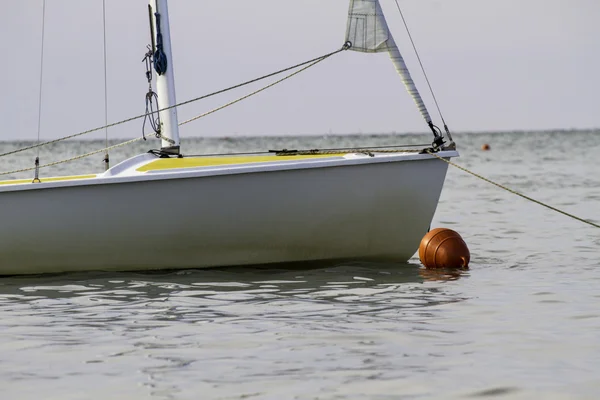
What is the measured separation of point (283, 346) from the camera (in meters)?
8.16

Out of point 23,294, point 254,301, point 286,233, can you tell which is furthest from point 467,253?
point 23,294

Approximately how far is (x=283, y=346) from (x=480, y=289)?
3402mm

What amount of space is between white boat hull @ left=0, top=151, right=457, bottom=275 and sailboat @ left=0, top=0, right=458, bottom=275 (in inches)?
0.4

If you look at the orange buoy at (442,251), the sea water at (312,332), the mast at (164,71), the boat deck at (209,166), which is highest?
the mast at (164,71)

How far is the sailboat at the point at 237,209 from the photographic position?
11.7m

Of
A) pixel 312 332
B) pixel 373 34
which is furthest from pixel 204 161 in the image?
pixel 312 332

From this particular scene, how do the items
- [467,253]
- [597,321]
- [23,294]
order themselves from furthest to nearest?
1. [467,253]
2. [23,294]
3. [597,321]

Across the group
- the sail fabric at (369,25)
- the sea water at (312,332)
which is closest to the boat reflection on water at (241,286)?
the sea water at (312,332)

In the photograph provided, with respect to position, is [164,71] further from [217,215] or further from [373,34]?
[373,34]

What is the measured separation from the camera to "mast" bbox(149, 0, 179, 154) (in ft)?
43.2

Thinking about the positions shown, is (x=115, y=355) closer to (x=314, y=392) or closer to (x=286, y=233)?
(x=314, y=392)

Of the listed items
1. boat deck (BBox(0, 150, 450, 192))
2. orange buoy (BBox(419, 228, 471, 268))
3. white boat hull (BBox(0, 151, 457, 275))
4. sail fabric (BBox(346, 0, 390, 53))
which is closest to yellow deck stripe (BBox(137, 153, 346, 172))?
boat deck (BBox(0, 150, 450, 192))

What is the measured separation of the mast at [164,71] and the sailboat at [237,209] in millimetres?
837

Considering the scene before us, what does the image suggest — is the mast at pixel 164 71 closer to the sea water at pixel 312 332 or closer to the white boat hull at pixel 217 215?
the white boat hull at pixel 217 215
